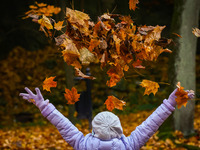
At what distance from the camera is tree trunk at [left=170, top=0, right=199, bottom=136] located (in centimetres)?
452

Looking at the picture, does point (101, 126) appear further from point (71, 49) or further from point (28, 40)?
point (28, 40)

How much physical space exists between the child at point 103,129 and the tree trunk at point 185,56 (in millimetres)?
2579

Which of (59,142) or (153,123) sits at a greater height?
(153,123)

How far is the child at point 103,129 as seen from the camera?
6.63ft

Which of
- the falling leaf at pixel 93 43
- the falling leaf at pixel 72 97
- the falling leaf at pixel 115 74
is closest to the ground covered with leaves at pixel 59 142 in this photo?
the falling leaf at pixel 72 97

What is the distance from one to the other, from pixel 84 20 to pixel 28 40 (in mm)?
6923

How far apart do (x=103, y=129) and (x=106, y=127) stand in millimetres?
27

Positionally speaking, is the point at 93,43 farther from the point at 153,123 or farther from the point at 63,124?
the point at 153,123

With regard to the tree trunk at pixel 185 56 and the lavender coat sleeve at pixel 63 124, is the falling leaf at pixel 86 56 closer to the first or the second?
the lavender coat sleeve at pixel 63 124

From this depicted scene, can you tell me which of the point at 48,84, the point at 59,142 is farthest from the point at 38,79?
the point at 48,84

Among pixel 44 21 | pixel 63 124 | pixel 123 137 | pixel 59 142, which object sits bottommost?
pixel 59 142

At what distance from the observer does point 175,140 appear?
4371 mm

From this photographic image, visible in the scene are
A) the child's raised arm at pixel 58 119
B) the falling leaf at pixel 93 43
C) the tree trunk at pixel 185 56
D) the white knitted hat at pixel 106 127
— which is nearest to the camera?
the white knitted hat at pixel 106 127

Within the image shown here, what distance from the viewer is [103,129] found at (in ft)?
6.56
